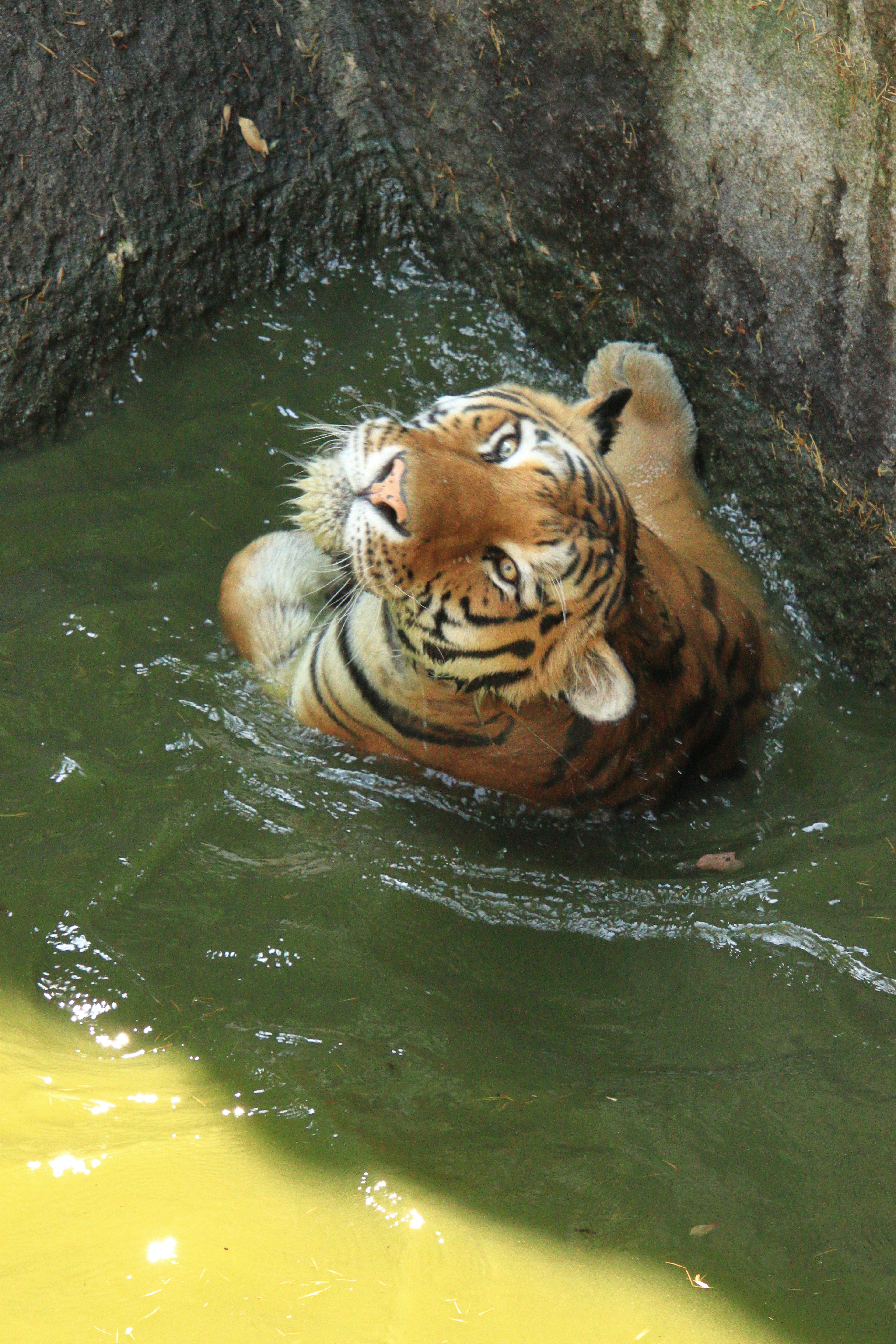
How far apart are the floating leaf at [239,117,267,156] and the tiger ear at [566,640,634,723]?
8.48 feet

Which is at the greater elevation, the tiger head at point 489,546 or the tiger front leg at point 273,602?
the tiger head at point 489,546

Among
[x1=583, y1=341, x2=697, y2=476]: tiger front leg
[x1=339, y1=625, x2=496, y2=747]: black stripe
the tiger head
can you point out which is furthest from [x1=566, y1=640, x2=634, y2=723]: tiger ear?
[x1=583, y1=341, x2=697, y2=476]: tiger front leg

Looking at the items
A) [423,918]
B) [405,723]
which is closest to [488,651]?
[405,723]

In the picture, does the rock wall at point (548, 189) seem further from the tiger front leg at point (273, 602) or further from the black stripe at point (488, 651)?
the black stripe at point (488, 651)

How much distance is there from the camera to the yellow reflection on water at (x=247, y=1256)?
57.6 inches

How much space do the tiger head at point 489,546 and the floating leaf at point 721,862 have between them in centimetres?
63

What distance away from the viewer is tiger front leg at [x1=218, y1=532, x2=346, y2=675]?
330 cm

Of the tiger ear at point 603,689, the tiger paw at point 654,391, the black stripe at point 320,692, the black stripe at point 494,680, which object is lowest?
the black stripe at point 320,692

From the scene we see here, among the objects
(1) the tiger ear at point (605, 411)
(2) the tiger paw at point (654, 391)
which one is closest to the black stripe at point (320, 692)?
(1) the tiger ear at point (605, 411)

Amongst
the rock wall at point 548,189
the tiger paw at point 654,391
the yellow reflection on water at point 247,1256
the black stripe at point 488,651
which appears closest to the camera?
the yellow reflection on water at point 247,1256

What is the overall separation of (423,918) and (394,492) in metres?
1.01

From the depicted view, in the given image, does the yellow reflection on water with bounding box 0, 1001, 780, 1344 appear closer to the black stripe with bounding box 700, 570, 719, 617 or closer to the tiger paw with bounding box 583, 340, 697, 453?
the black stripe with bounding box 700, 570, 719, 617

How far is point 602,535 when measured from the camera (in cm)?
265

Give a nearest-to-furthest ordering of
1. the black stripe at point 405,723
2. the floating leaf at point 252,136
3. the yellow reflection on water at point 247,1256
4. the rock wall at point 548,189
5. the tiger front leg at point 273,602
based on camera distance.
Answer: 1. the yellow reflection on water at point 247,1256
2. the black stripe at point 405,723
3. the rock wall at point 548,189
4. the tiger front leg at point 273,602
5. the floating leaf at point 252,136
